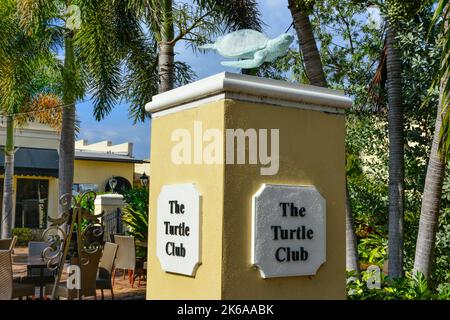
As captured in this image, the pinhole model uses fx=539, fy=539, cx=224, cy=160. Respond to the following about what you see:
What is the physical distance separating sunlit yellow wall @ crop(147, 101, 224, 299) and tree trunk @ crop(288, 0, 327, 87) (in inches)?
150

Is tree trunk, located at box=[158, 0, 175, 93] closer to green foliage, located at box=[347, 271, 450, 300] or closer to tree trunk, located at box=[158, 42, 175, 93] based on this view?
tree trunk, located at box=[158, 42, 175, 93]

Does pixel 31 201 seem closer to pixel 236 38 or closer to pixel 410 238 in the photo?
pixel 410 238

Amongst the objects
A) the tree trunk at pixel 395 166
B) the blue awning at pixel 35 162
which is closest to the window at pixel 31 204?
the blue awning at pixel 35 162

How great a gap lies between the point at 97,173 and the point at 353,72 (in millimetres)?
17468

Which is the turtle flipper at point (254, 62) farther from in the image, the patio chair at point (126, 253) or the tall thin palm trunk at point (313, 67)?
A: the patio chair at point (126, 253)

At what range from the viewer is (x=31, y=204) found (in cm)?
2380

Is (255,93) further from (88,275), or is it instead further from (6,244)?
(6,244)

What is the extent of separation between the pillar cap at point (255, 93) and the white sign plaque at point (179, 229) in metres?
0.61

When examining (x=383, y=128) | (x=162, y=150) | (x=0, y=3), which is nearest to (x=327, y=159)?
(x=162, y=150)

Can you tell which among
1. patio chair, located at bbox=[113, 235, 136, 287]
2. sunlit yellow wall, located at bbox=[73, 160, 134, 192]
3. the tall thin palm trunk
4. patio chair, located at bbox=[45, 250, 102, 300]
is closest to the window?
sunlit yellow wall, located at bbox=[73, 160, 134, 192]

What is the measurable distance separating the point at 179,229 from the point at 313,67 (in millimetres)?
4447

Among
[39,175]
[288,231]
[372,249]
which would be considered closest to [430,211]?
[288,231]

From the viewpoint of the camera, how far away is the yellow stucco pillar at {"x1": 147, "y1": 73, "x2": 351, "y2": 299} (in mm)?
3273

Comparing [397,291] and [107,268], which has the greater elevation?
[397,291]
